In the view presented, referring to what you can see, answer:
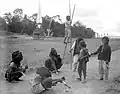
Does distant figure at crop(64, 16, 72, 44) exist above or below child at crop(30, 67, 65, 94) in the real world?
above

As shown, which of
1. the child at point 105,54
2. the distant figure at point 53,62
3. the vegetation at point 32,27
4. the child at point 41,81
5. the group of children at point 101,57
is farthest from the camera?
the vegetation at point 32,27

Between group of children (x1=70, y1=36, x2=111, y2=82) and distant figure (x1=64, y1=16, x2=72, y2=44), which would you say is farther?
distant figure (x1=64, y1=16, x2=72, y2=44)

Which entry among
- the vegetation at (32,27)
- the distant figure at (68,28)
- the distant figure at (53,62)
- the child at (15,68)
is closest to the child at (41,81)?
the child at (15,68)

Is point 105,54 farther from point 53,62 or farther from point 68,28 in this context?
point 68,28

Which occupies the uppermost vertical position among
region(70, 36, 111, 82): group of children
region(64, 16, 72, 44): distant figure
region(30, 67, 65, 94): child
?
region(64, 16, 72, 44): distant figure

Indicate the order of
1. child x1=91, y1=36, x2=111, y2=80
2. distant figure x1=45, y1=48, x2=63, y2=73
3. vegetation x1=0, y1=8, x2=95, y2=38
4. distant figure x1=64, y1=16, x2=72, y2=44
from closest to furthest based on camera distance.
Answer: child x1=91, y1=36, x2=111, y2=80
distant figure x1=45, y1=48, x2=63, y2=73
distant figure x1=64, y1=16, x2=72, y2=44
vegetation x1=0, y1=8, x2=95, y2=38

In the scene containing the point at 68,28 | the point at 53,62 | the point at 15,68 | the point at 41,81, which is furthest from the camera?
the point at 68,28

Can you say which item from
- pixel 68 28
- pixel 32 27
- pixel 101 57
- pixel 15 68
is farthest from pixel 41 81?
pixel 32 27

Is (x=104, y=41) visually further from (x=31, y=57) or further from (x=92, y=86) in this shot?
(x=31, y=57)

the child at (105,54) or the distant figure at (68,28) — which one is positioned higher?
the distant figure at (68,28)

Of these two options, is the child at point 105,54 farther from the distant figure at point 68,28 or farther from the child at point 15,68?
the child at point 15,68

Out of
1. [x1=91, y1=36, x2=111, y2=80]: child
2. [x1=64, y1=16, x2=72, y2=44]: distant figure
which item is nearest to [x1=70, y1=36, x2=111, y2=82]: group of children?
[x1=91, y1=36, x2=111, y2=80]: child

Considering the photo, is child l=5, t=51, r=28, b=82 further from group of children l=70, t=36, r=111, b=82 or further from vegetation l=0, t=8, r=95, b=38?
vegetation l=0, t=8, r=95, b=38

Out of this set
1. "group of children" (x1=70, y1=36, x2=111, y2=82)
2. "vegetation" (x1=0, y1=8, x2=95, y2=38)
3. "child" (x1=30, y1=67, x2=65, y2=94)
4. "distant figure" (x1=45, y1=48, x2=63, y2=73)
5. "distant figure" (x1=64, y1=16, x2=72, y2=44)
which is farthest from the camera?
"vegetation" (x1=0, y1=8, x2=95, y2=38)
